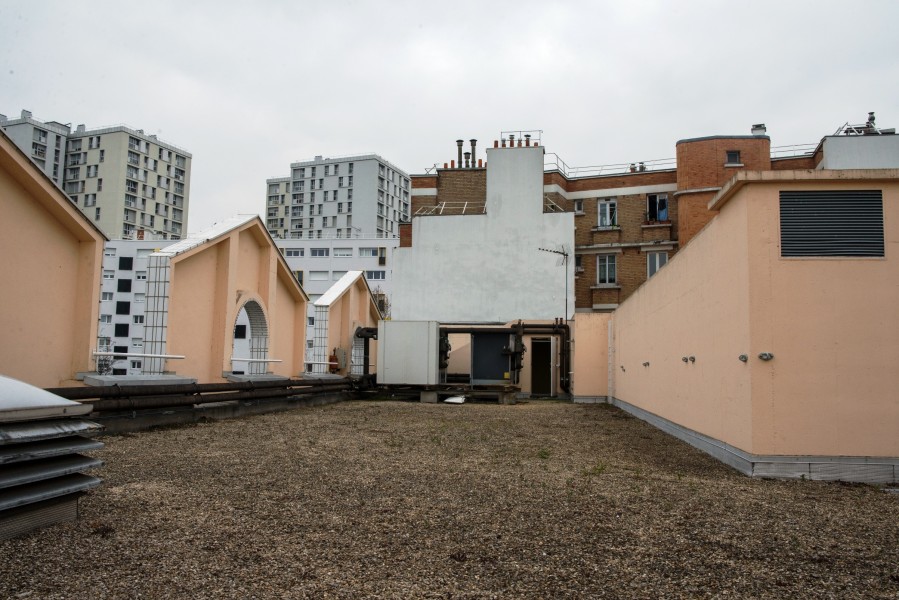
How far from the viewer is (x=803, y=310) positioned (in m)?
7.46

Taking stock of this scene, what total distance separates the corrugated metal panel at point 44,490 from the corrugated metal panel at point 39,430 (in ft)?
1.05

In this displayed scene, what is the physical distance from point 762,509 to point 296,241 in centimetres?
7101

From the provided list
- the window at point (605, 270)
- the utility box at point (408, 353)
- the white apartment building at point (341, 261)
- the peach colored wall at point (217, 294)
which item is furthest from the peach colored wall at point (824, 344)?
the white apartment building at point (341, 261)

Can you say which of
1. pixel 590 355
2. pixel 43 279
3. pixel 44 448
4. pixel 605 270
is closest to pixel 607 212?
pixel 605 270

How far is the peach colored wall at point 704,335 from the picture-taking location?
794cm

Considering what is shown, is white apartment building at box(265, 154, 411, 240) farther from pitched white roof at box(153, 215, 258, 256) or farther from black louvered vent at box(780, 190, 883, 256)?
black louvered vent at box(780, 190, 883, 256)

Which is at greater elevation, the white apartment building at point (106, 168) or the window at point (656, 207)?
the white apartment building at point (106, 168)

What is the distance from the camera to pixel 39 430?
14.0ft

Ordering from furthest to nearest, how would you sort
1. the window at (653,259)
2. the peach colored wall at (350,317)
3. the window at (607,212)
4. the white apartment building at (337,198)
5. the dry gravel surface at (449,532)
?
the white apartment building at (337,198)
the window at (607,212)
the window at (653,259)
the peach colored wall at (350,317)
the dry gravel surface at (449,532)

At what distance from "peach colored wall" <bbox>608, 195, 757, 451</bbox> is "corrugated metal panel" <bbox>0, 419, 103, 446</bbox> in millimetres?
6592

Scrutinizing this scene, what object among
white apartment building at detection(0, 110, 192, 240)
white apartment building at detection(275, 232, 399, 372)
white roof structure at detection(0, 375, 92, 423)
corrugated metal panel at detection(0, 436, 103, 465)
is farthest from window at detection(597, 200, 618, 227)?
white apartment building at detection(0, 110, 192, 240)

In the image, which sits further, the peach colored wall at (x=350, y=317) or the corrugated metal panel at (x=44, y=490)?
the peach colored wall at (x=350, y=317)

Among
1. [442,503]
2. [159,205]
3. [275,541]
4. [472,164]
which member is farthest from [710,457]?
[159,205]

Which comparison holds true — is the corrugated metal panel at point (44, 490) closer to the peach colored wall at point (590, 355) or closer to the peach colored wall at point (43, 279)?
the peach colored wall at point (43, 279)
